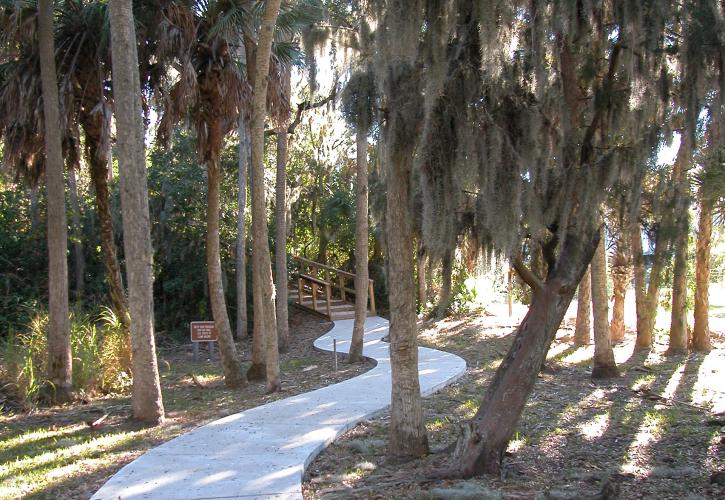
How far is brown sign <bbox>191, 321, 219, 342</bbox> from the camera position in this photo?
14.1m

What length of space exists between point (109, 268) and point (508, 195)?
8.84m

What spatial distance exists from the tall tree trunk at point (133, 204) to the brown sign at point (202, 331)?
5736mm

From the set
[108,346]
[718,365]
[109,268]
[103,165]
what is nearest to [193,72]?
[103,165]

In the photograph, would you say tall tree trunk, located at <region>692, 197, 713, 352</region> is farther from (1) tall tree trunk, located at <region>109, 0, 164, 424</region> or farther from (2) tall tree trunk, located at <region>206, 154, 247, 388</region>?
(1) tall tree trunk, located at <region>109, 0, 164, 424</region>

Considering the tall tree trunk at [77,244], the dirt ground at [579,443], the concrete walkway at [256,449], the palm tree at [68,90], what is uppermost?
the palm tree at [68,90]

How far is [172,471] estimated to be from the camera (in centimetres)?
604

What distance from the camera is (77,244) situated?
56.8 ft

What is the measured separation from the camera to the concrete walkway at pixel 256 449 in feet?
18.1

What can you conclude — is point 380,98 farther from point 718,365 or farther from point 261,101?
point 718,365

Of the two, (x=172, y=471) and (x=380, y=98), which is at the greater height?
(x=380, y=98)

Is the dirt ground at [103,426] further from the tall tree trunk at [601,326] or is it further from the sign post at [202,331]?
the tall tree trunk at [601,326]

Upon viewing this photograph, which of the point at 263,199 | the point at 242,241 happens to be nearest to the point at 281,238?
the point at 242,241

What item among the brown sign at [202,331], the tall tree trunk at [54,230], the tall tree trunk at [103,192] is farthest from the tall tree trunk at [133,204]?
the brown sign at [202,331]

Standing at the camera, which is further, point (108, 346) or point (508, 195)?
point (108, 346)
